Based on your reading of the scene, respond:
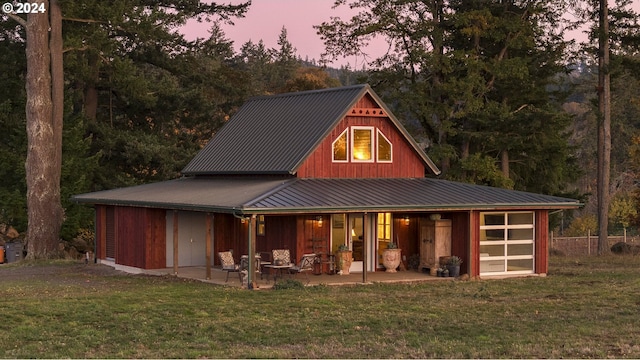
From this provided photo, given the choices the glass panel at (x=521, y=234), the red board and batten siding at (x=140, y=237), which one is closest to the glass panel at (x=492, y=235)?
the glass panel at (x=521, y=234)

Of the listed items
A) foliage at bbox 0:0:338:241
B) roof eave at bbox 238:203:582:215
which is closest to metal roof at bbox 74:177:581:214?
roof eave at bbox 238:203:582:215

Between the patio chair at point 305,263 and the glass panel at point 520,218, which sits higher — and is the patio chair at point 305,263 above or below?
below

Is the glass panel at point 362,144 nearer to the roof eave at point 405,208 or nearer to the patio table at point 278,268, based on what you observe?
the roof eave at point 405,208

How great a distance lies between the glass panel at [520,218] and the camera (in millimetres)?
27562

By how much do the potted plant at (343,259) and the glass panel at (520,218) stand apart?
16.7ft

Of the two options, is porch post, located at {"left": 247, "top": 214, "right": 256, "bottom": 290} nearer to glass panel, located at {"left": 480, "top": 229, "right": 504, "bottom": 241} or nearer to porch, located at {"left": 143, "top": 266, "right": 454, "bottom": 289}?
porch, located at {"left": 143, "top": 266, "right": 454, "bottom": 289}

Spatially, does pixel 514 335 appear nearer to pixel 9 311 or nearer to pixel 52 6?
pixel 9 311

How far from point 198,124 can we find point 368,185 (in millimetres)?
17722

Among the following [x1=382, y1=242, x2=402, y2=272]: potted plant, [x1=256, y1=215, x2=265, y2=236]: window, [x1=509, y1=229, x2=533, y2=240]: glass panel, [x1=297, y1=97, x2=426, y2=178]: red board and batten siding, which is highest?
[x1=297, y1=97, x2=426, y2=178]: red board and batten siding

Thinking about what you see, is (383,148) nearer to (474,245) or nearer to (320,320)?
(474,245)

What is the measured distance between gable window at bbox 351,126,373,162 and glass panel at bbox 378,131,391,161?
34 centimetres

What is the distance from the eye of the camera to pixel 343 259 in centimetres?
2625

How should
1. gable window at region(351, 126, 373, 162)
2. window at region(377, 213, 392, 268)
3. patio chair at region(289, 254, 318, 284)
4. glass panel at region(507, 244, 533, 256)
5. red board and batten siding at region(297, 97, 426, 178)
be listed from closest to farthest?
patio chair at region(289, 254, 318, 284) < red board and batten siding at region(297, 97, 426, 178) < glass panel at region(507, 244, 533, 256) < window at region(377, 213, 392, 268) < gable window at region(351, 126, 373, 162)

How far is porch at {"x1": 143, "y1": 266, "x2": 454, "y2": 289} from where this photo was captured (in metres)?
24.4
